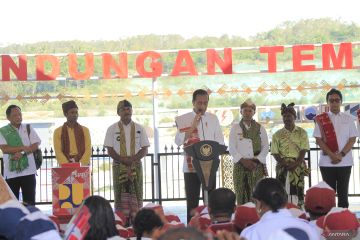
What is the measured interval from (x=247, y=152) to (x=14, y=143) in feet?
9.03

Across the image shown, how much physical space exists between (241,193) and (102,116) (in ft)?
51.1

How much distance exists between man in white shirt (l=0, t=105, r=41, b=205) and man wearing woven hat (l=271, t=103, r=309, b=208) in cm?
290

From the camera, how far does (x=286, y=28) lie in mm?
30406

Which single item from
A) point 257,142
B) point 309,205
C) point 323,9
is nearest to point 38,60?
point 257,142

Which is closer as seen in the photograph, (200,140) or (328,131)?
(200,140)

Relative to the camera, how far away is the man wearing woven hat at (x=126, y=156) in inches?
415

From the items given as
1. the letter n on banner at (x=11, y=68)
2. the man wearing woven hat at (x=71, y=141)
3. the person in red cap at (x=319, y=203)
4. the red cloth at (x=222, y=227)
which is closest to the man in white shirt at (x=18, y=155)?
the man wearing woven hat at (x=71, y=141)

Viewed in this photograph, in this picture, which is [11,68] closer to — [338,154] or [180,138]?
[180,138]

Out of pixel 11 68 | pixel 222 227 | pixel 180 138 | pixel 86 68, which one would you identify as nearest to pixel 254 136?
pixel 180 138

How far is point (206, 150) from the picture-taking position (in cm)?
888

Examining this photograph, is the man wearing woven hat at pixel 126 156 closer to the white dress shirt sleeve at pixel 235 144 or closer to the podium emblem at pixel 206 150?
the white dress shirt sleeve at pixel 235 144

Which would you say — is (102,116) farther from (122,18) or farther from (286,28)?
(286,28)

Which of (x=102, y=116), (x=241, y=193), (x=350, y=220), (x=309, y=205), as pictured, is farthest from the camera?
(x=102, y=116)

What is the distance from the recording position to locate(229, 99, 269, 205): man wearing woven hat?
1029 cm
